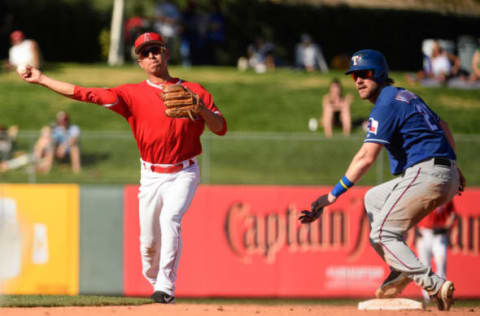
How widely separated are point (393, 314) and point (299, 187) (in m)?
7.05

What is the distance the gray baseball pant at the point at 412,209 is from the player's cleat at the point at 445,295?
36mm

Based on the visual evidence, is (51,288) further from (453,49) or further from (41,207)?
(453,49)

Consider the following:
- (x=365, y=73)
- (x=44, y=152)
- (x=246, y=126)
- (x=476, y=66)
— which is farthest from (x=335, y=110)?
(x=365, y=73)

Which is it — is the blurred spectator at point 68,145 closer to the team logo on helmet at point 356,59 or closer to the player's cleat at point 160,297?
the player's cleat at point 160,297

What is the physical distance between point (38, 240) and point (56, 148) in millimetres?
1993

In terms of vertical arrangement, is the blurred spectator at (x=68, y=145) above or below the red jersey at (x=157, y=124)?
below

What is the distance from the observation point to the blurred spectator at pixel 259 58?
26.8m

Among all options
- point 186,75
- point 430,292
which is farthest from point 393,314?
point 186,75

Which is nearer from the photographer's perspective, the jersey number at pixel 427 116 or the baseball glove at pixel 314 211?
the jersey number at pixel 427 116

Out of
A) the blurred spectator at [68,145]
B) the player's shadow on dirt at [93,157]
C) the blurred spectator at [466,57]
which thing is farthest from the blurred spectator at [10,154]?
the blurred spectator at [466,57]

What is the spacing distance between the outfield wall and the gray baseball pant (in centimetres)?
660

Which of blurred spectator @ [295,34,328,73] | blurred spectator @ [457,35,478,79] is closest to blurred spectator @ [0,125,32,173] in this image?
blurred spectator @ [457,35,478,79]

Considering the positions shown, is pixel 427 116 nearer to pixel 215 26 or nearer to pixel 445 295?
pixel 445 295

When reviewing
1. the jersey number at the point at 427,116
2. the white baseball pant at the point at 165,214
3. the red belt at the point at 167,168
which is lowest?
the white baseball pant at the point at 165,214
